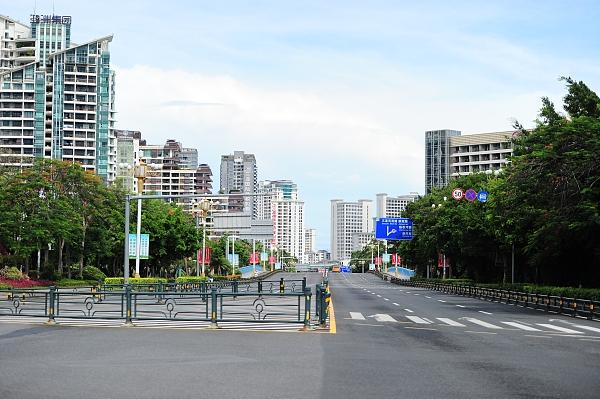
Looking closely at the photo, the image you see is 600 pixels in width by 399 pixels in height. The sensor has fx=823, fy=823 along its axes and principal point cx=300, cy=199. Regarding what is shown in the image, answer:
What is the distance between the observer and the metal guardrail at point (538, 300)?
115 feet

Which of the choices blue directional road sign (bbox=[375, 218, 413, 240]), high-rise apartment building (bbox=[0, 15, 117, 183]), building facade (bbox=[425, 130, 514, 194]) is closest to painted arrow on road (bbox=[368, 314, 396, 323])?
blue directional road sign (bbox=[375, 218, 413, 240])

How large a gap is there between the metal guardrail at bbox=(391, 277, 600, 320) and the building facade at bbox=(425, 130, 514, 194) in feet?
293

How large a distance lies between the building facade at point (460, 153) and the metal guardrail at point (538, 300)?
89.4 metres

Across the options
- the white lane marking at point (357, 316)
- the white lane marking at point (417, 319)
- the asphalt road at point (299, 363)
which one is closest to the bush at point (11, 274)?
the white lane marking at point (357, 316)

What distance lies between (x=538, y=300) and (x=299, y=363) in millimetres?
30003

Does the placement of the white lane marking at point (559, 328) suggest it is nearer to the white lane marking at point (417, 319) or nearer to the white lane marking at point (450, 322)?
the white lane marking at point (450, 322)

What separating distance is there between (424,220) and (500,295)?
Result: 1486 inches

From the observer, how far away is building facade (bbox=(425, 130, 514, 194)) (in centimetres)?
16100

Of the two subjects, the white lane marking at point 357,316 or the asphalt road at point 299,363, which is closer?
the asphalt road at point 299,363

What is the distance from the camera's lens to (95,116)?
156500mm

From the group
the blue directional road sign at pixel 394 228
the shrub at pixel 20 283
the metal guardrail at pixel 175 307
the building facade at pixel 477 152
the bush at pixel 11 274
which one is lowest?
the shrub at pixel 20 283

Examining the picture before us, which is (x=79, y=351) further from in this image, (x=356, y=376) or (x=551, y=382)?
(x=551, y=382)

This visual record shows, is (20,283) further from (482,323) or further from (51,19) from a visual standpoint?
(51,19)

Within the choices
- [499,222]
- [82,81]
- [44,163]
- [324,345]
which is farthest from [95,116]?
[324,345]
